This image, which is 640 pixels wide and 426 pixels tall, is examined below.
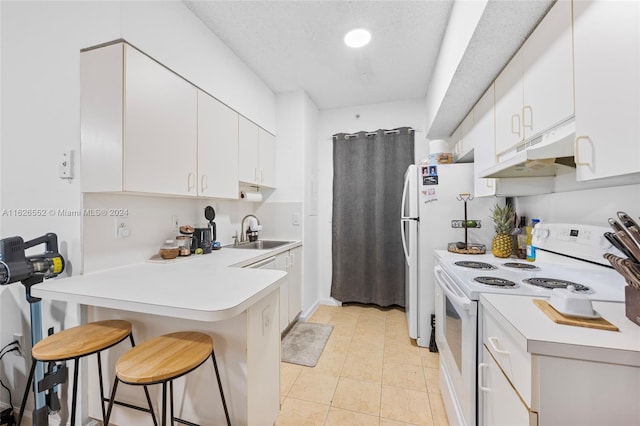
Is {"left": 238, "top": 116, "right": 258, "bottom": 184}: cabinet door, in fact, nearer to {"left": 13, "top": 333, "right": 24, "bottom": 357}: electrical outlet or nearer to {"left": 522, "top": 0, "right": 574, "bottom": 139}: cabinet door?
{"left": 13, "top": 333, "right": 24, "bottom": 357}: electrical outlet

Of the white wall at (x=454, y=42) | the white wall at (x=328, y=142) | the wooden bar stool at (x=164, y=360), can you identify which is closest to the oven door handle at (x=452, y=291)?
the wooden bar stool at (x=164, y=360)

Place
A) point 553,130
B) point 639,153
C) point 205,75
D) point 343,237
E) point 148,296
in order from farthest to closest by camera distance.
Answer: point 343,237, point 205,75, point 553,130, point 148,296, point 639,153

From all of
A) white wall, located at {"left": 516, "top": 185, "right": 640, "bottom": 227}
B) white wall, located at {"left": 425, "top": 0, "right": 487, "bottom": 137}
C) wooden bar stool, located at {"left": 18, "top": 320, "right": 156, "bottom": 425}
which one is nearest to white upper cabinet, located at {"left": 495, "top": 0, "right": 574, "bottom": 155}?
white wall, located at {"left": 425, "top": 0, "right": 487, "bottom": 137}

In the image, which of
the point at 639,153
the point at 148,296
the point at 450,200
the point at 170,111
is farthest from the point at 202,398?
the point at 450,200

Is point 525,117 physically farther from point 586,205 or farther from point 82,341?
point 82,341

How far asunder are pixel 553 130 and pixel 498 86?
2.25 feet

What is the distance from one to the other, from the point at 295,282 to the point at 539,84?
239 cm

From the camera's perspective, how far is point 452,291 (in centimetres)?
133

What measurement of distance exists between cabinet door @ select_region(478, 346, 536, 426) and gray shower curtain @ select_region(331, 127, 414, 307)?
2.15 metres

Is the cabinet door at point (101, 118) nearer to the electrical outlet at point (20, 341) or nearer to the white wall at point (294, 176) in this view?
the electrical outlet at point (20, 341)

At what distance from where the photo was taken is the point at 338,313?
3170 mm

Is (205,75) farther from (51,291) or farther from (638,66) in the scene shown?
(638,66)

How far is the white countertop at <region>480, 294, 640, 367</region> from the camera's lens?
25.3 inches

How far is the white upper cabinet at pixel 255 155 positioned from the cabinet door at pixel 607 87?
7.22 feet
